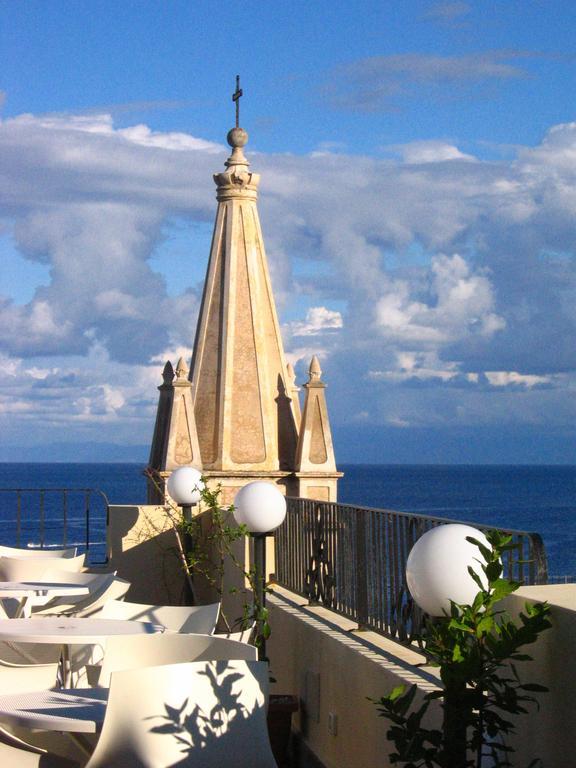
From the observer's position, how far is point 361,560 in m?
5.88

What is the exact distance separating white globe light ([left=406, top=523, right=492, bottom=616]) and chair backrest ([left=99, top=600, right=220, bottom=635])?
2645mm

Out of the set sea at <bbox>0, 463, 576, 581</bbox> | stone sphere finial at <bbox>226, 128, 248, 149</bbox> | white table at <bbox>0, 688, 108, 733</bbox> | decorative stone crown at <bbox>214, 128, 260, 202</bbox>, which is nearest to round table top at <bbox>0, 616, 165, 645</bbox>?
white table at <bbox>0, 688, 108, 733</bbox>

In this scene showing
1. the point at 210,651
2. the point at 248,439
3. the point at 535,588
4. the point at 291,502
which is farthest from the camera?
the point at 248,439

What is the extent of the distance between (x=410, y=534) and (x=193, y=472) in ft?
14.6

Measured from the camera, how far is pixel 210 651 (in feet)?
14.6

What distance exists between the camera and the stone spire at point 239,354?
1258 cm

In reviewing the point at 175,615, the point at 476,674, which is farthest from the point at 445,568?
the point at 175,615

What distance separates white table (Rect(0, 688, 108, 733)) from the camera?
12.7ft

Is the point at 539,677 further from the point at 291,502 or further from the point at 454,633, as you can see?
the point at 291,502

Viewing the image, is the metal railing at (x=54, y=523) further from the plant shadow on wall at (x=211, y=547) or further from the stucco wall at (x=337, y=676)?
the stucco wall at (x=337, y=676)

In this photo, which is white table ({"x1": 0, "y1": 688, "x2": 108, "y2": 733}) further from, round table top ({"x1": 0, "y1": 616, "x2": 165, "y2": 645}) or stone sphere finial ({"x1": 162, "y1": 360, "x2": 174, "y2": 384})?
stone sphere finial ({"x1": 162, "y1": 360, "x2": 174, "y2": 384})

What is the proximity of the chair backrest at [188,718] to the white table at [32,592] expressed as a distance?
3267 millimetres

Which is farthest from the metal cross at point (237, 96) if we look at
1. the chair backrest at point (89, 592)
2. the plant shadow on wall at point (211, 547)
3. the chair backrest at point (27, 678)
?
the chair backrest at point (27, 678)

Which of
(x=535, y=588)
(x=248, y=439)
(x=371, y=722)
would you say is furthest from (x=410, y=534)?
(x=248, y=439)
